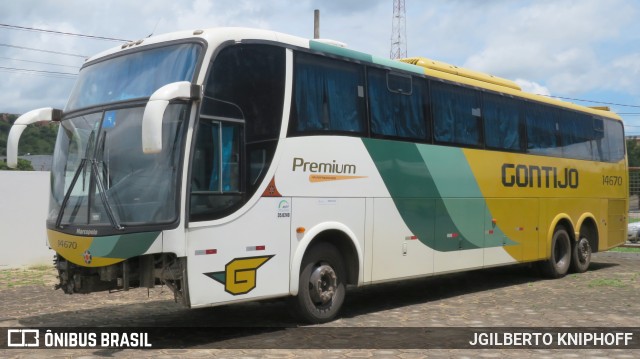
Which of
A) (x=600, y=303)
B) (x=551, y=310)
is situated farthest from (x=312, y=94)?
(x=600, y=303)

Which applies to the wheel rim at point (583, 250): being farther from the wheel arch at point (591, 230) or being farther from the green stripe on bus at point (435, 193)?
the green stripe on bus at point (435, 193)

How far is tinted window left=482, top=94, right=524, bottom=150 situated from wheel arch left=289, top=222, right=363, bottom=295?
4.04 m

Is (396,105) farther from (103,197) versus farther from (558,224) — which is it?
(558,224)

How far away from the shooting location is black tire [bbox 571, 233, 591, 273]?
15.3 m

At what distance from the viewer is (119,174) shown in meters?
7.66

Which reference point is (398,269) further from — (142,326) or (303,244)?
(142,326)

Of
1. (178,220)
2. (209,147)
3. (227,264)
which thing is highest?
(209,147)

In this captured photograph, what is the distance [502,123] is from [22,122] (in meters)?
8.11

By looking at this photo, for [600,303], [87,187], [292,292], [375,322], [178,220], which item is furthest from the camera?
[600,303]

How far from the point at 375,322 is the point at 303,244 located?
1.53 meters

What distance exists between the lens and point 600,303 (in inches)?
431

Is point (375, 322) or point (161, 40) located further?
point (375, 322)

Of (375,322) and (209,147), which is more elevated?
(209,147)

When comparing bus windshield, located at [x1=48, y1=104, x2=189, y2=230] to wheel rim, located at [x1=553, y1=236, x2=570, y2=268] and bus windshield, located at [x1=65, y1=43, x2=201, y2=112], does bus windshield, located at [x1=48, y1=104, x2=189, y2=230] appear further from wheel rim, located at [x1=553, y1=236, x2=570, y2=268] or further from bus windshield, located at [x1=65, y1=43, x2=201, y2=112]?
wheel rim, located at [x1=553, y1=236, x2=570, y2=268]
